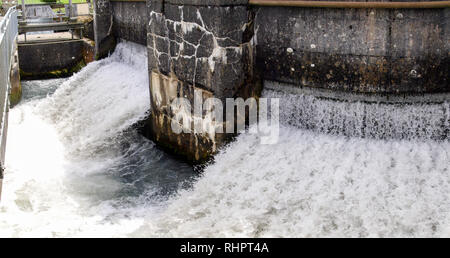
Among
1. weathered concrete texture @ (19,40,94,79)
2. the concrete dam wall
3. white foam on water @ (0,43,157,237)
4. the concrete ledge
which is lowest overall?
white foam on water @ (0,43,157,237)

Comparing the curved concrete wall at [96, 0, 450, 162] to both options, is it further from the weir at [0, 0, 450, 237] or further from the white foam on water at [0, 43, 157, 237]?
the white foam on water at [0, 43, 157, 237]

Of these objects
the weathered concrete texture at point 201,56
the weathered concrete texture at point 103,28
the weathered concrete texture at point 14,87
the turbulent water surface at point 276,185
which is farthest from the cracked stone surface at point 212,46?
the weathered concrete texture at point 14,87

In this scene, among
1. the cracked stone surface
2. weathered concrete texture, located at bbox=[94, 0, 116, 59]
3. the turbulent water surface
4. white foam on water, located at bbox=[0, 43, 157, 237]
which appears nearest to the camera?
the turbulent water surface

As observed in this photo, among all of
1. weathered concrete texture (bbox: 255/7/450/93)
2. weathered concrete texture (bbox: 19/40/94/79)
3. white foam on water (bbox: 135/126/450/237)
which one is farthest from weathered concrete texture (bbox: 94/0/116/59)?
white foam on water (bbox: 135/126/450/237)

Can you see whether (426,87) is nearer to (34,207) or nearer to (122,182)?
(122,182)

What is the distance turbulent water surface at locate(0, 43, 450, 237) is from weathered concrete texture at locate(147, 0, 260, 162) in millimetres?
Answer: 290

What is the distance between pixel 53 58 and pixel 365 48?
846 centimetres

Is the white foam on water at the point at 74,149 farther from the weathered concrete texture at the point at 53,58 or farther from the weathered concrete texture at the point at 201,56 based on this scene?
the weathered concrete texture at the point at 53,58

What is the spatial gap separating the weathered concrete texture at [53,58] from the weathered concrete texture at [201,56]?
5.31 m

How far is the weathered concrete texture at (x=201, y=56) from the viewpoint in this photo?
5.74 m

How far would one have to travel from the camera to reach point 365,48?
521 centimetres

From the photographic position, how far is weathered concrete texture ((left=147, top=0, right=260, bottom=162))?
5.74 m

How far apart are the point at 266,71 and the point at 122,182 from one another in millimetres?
2056
